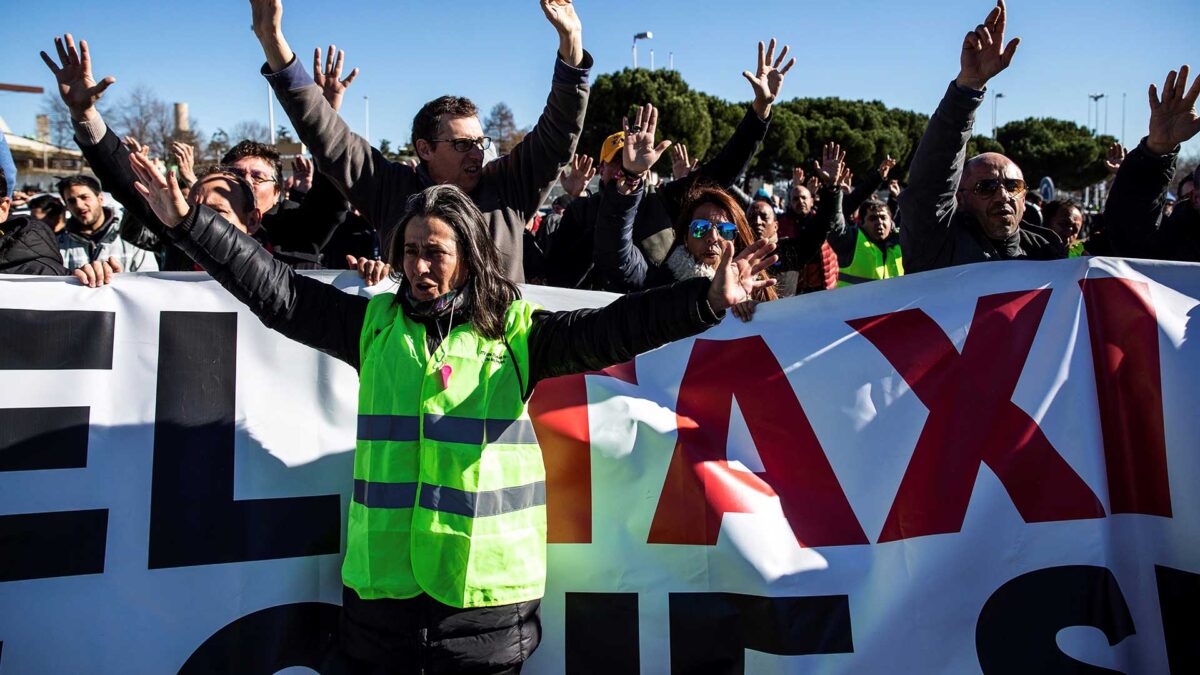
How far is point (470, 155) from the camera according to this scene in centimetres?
296

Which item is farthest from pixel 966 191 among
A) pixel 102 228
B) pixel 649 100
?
pixel 649 100

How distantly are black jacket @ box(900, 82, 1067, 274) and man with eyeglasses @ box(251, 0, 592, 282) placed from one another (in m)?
1.20

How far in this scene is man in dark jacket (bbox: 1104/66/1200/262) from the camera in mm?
2977

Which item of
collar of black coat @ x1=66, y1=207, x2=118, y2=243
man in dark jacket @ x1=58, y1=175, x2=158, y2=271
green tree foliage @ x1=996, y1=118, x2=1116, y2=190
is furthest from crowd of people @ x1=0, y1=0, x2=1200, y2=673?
green tree foliage @ x1=996, y1=118, x2=1116, y2=190

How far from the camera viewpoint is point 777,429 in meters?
2.81

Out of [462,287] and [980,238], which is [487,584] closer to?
[462,287]

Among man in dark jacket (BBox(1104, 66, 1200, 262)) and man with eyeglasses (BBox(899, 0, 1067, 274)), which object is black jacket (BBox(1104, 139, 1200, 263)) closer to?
man in dark jacket (BBox(1104, 66, 1200, 262))

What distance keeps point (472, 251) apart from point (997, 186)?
81.9 inches

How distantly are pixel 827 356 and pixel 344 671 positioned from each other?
71.5 inches

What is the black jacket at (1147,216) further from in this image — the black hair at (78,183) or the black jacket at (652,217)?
the black hair at (78,183)

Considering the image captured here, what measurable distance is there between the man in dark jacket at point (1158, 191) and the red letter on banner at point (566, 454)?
2.13 meters

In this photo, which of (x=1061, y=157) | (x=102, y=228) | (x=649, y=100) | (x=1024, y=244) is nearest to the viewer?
(x=1024, y=244)

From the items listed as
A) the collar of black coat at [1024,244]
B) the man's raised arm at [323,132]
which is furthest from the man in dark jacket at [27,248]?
the collar of black coat at [1024,244]

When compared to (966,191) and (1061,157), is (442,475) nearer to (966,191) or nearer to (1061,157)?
(966,191)
